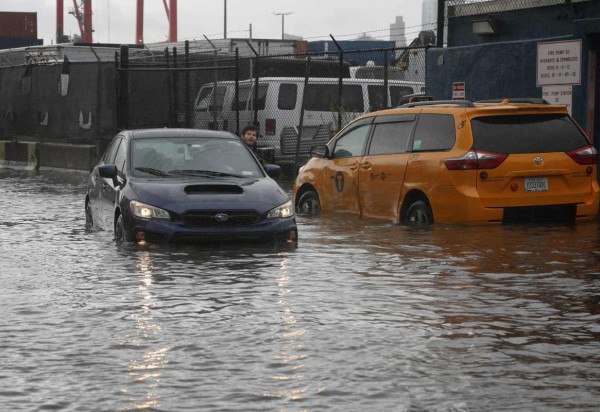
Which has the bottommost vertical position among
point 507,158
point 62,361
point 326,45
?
point 62,361

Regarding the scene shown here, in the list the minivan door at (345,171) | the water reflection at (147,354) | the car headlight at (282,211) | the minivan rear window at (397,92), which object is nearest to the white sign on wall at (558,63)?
the minivan door at (345,171)

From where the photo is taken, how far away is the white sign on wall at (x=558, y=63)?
21391mm

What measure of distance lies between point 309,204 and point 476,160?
403 cm

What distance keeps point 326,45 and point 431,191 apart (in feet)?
284

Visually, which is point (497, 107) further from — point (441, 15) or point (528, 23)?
point (441, 15)

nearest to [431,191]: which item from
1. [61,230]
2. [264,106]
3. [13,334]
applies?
[61,230]

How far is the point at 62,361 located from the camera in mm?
8352

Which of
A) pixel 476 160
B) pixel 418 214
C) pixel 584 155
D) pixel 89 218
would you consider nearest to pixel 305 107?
pixel 89 218

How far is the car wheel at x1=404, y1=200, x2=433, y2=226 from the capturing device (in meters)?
16.6

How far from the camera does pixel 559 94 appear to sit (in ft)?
70.8

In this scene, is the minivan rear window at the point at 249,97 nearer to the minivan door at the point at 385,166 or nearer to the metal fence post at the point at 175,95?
the metal fence post at the point at 175,95

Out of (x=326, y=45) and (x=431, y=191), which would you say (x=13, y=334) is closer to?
(x=431, y=191)

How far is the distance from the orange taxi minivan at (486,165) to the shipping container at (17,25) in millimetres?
75785

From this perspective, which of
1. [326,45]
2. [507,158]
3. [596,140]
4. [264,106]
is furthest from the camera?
[326,45]
